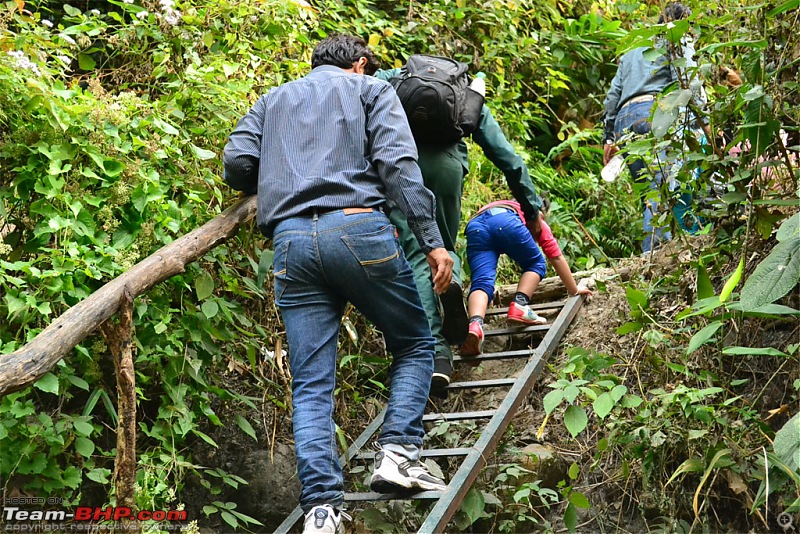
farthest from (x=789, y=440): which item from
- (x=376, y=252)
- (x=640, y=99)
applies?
(x=640, y=99)

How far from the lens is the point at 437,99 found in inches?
163

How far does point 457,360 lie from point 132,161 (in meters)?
2.16

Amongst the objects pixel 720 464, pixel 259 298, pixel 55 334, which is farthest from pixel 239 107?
pixel 720 464

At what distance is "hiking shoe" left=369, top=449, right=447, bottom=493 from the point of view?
328cm

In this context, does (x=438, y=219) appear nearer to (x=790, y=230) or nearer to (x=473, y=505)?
(x=473, y=505)

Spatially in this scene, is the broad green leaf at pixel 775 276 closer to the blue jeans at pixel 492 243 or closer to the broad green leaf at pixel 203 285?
the broad green leaf at pixel 203 285

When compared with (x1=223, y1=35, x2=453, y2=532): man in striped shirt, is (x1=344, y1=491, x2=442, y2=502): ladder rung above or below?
below

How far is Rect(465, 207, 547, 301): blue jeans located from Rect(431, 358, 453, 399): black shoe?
845 millimetres

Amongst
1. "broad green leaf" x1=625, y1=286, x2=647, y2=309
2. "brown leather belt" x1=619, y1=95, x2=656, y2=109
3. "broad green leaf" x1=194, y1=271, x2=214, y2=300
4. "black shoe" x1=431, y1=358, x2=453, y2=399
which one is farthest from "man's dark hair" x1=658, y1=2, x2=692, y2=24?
"broad green leaf" x1=194, y1=271, x2=214, y2=300

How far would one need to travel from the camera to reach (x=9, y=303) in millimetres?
3031

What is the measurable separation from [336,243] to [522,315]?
2.13 meters

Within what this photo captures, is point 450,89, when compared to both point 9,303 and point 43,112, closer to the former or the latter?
point 43,112

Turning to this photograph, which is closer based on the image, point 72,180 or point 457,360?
point 72,180

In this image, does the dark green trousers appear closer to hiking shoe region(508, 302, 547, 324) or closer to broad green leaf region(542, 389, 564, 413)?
hiking shoe region(508, 302, 547, 324)
